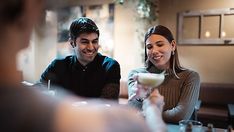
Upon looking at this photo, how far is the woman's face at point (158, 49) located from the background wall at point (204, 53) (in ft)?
9.06

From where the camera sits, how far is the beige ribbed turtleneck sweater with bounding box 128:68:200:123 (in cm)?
206

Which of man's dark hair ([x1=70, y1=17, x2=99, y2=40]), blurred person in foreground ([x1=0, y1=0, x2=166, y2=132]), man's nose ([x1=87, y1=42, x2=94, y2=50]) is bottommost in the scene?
blurred person in foreground ([x1=0, y1=0, x2=166, y2=132])

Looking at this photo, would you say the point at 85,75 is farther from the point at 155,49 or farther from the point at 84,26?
the point at 155,49

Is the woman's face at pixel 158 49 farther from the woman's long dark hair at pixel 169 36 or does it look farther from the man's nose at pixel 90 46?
the man's nose at pixel 90 46

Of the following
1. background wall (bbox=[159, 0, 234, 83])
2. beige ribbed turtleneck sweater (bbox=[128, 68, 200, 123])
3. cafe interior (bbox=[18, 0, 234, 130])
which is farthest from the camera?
background wall (bbox=[159, 0, 234, 83])

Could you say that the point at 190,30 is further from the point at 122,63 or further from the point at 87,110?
the point at 87,110

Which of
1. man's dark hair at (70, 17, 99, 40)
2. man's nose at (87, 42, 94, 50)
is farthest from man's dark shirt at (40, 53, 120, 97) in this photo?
man's dark hair at (70, 17, 99, 40)

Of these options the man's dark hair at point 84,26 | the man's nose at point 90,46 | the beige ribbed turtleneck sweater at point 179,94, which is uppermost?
the man's dark hair at point 84,26

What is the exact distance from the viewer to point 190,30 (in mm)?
4934

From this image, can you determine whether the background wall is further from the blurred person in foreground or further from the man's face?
the blurred person in foreground

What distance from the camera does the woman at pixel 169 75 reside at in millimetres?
2158

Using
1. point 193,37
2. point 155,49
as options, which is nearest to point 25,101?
point 155,49

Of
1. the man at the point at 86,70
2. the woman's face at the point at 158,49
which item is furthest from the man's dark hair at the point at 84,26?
the woman's face at the point at 158,49

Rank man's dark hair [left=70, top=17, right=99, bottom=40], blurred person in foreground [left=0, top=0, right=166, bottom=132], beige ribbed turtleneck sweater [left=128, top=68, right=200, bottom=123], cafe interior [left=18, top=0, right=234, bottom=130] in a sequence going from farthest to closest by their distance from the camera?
1. cafe interior [left=18, top=0, right=234, bottom=130]
2. man's dark hair [left=70, top=17, right=99, bottom=40]
3. beige ribbed turtleneck sweater [left=128, top=68, right=200, bottom=123]
4. blurred person in foreground [left=0, top=0, right=166, bottom=132]
